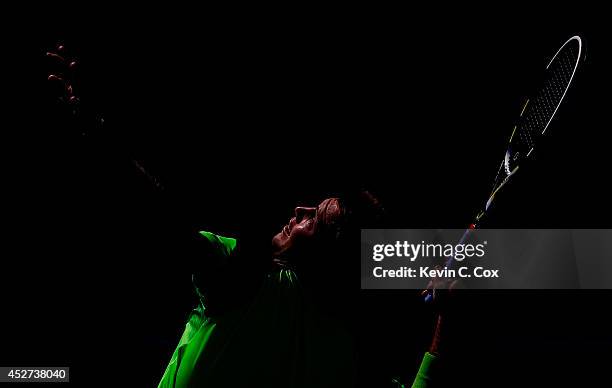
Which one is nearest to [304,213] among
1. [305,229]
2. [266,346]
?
[305,229]

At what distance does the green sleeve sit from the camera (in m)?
1.63

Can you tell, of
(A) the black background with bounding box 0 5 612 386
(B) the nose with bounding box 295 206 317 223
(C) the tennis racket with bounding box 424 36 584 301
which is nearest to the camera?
(B) the nose with bounding box 295 206 317 223

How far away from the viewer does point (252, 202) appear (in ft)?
9.45

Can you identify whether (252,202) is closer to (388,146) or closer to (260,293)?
(388,146)

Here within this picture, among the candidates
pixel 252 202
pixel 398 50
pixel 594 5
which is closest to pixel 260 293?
pixel 252 202

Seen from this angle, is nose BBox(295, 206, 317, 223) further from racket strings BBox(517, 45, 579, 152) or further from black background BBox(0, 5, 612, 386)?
black background BBox(0, 5, 612, 386)

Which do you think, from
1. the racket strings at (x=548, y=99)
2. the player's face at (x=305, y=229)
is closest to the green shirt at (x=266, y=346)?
the player's face at (x=305, y=229)

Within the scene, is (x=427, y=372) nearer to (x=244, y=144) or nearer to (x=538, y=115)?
(x=538, y=115)

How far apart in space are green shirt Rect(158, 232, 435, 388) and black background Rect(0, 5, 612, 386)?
1.24 m

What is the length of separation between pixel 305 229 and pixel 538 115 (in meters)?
1.25

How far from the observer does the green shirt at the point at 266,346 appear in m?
1.41

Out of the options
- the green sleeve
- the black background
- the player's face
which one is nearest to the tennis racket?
the green sleeve

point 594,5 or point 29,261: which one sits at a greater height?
point 594,5

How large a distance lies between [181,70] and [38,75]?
804 mm
